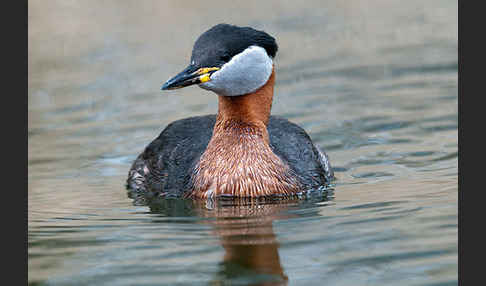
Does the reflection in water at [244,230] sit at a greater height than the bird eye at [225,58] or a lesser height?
lesser

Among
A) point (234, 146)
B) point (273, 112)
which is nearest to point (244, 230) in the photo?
point (234, 146)

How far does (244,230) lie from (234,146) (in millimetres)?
1785

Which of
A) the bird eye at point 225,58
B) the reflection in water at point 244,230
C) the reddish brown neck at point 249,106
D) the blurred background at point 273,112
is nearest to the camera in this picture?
the reflection in water at point 244,230

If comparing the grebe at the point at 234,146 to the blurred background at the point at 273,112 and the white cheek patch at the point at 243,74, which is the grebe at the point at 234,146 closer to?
the white cheek patch at the point at 243,74

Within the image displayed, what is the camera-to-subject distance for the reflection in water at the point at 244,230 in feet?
28.3

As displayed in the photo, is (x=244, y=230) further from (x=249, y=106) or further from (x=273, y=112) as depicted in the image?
(x=273, y=112)

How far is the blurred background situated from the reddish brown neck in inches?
46.1

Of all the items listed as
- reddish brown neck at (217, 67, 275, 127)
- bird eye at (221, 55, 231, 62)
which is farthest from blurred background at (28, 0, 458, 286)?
bird eye at (221, 55, 231, 62)

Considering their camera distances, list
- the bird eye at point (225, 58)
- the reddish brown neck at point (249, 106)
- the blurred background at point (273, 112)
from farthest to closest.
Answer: the reddish brown neck at point (249, 106)
the bird eye at point (225, 58)
the blurred background at point (273, 112)

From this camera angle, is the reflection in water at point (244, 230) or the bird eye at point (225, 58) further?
the bird eye at point (225, 58)

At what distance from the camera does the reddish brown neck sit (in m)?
11.6

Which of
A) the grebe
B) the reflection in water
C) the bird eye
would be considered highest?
the bird eye

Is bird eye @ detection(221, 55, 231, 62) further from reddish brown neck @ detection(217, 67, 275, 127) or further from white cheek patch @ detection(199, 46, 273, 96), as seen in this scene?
reddish brown neck @ detection(217, 67, 275, 127)

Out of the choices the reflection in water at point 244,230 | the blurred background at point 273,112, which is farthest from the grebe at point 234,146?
the blurred background at point 273,112
